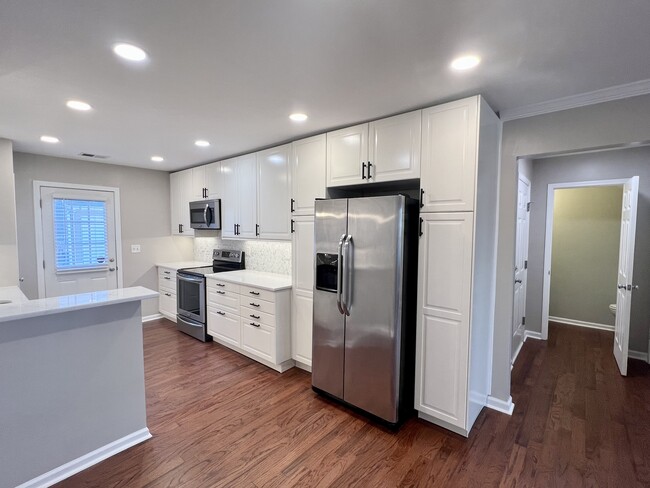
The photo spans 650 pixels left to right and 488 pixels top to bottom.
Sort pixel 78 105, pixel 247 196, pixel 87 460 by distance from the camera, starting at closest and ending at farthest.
→ 1. pixel 87 460
2. pixel 78 105
3. pixel 247 196

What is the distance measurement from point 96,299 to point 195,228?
2852 millimetres

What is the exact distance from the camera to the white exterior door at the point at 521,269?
11.8 ft

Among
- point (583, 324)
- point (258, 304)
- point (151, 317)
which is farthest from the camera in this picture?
point (151, 317)

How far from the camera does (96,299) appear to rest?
199 cm

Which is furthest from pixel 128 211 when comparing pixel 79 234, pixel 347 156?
pixel 347 156

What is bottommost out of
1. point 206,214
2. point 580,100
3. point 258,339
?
point 258,339

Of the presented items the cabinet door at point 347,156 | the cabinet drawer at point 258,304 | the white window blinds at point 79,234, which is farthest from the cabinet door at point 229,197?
the white window blinds at point 79,234

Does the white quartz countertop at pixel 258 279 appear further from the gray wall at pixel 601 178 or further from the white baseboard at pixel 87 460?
the gray wall at pixel 601 178

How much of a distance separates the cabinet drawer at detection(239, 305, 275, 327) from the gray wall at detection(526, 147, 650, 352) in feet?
11.8

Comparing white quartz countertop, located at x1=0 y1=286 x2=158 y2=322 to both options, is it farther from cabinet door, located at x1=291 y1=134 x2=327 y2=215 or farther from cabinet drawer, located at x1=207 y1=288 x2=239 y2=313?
cabinet door, located at x1=291 y1=134 x2=327 y2=215

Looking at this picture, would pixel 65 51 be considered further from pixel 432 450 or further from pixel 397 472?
pixel 432 450

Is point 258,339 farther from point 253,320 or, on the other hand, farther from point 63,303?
point 63,303

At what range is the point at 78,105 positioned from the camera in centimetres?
238

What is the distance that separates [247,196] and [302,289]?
1479 mm
